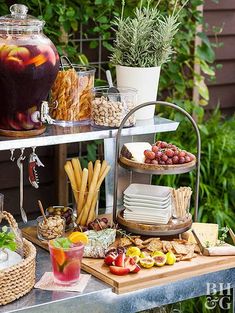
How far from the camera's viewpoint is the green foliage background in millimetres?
3793

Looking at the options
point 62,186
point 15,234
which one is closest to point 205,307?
point 62,186

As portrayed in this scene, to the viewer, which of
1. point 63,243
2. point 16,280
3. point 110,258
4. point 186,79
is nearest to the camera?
point 16,280

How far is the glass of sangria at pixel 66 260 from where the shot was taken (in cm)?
251

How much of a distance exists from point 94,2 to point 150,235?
1397 mm

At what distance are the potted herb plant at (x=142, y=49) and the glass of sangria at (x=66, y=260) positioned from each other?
708mm

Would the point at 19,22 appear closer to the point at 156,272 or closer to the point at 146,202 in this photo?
the point at 146,202

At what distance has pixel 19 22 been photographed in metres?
2.63

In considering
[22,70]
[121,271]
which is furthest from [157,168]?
[22,70]

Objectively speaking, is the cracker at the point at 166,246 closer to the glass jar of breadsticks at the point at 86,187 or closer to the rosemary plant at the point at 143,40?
the glass jar of breadsticks at the point at 86,187

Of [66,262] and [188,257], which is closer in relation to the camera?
[66,262]

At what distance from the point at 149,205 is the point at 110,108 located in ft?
1.14

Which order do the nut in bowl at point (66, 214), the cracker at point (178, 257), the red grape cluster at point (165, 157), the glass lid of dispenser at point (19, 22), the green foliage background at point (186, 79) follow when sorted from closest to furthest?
the glass lid of dispenser at point (19, 22) < the cracker at point (178, 257) < the red grape cluster at point (165, 157) < the nut in bowl at point (66, 214) < the green foliage background at point (186, 79)

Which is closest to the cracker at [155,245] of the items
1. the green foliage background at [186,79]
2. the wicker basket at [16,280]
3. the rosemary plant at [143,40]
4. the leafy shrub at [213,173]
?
the wicker basket at [16,280]

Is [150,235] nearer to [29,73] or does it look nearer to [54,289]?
[54,289]
